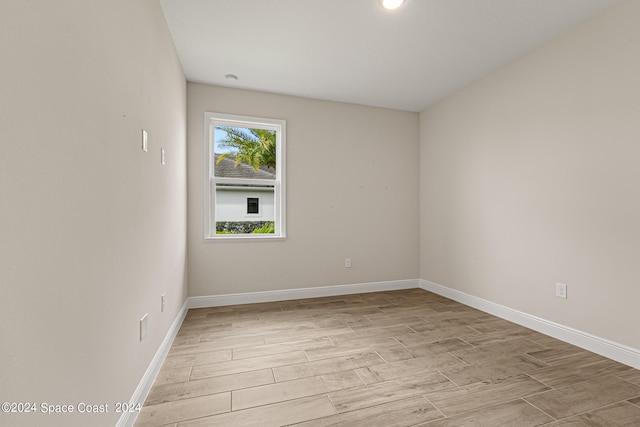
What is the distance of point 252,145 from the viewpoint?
3.65m

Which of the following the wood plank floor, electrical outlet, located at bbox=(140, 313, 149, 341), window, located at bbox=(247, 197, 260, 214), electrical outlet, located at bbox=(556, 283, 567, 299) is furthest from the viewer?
window, located at bbox=(247, 197, 260, 214)

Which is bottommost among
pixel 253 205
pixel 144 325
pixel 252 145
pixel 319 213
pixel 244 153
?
pixel 144 325

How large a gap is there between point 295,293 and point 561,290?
268cm

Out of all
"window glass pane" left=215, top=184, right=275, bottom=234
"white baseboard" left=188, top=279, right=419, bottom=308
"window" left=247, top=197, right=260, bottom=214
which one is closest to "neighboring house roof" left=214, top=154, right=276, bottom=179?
"window glass pane" left=215, top=184, right=275, bottom=234

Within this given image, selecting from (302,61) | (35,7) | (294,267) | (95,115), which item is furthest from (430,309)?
(35,7)

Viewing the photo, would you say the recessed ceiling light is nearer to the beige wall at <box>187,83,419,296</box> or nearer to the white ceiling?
the white ceiling

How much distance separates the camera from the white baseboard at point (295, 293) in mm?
3365

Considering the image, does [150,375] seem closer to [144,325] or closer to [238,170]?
[144,325]

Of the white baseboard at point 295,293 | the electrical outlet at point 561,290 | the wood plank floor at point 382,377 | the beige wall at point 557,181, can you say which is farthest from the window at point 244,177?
the electrical outlet at point 561,290

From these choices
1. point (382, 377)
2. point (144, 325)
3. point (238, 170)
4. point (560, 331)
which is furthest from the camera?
point (238, 170)

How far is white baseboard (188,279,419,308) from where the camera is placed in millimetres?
3365

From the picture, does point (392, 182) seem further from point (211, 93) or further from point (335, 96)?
point (211, 93)

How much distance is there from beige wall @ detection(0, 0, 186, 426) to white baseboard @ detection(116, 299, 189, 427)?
0.24ft

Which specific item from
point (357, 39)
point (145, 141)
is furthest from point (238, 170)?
point (357, 39)
